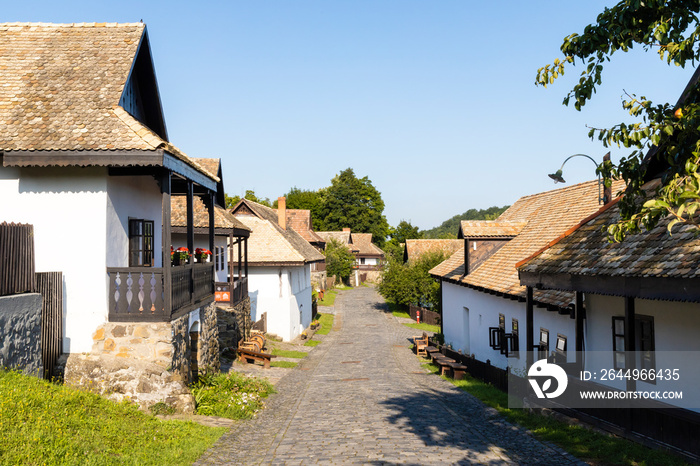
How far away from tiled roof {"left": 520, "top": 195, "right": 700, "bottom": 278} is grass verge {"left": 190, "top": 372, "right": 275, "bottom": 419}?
23.3 feet

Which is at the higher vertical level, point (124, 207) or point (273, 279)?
point (124, 207)

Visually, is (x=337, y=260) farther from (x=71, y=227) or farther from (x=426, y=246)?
(x=71, y=227)

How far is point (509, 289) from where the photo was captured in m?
17.9

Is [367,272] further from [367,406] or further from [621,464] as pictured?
[621,464]

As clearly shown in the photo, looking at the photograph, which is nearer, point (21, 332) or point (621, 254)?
point (21, 332)

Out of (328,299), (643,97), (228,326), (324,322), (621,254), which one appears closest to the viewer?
(643,97)

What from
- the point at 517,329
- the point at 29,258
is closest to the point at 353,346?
the point at 517,329

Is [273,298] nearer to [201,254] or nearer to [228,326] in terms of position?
[228,326]

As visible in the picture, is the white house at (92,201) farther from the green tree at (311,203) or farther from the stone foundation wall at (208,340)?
the green tree at (311,203)

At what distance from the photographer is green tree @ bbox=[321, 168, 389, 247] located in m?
93.5

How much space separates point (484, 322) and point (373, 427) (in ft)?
36.6

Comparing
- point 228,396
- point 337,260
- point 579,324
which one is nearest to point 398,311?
point 337,260

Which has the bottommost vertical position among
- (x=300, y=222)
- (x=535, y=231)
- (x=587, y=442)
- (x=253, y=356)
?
(x=253, y=356)

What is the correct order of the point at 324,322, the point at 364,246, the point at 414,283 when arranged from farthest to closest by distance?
the point at 364,246
the point at 414,283
the point at 324,322
